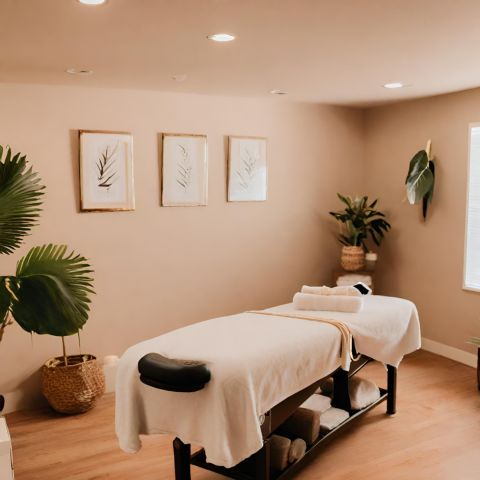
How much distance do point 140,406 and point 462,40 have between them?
2204 mm

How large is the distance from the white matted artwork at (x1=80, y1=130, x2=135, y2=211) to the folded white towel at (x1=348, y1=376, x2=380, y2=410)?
1931mm

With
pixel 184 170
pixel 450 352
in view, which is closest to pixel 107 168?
pixel 184 170

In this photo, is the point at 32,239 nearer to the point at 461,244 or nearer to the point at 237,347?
the point at 237,347

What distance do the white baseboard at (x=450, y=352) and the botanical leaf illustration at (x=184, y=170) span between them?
240 cm

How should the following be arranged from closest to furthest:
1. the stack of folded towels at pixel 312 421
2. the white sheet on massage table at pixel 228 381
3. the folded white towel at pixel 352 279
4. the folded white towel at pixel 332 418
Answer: the white sheet on massage table at pixel 228 381 → the stack of folded towels at pixel 312 421 → the folded white towel at pixel 332 418 → the folded white towel at pixel 352 279

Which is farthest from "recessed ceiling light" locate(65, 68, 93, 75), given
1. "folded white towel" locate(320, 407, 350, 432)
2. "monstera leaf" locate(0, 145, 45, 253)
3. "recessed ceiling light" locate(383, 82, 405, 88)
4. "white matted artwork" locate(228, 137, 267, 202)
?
"folded white towel" locate(320, 407, 350, 432)

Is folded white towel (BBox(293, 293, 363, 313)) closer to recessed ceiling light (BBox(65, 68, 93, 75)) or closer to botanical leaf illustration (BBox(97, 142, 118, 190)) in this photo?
botanical leaf illustration (BBox(97, 142, 118, 190))

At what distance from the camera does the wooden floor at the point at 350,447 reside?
2.98m

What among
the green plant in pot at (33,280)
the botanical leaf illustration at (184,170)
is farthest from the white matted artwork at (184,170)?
the green plant in pot at (33,280)

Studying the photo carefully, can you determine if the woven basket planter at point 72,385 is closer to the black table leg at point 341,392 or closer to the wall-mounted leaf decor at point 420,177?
the black table leg at point 341,392

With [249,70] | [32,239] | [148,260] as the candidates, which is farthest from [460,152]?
[32,239]

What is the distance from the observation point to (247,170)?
15.2 ft

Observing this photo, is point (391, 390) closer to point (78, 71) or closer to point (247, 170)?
point (247, 170)

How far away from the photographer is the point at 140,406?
8.05ft
